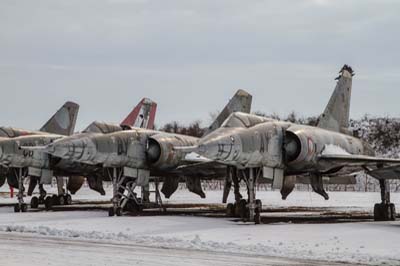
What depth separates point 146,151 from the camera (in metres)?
22.9

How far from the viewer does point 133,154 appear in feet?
72.9

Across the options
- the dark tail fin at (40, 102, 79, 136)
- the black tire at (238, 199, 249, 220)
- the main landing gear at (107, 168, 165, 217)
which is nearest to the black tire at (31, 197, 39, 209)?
the dark tail fin at (40, 102, 79, 136)

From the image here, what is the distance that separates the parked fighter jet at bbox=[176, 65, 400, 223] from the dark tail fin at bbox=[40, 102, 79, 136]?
1203 cm

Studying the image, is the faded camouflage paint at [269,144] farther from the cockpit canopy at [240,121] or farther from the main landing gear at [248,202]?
the main landing gear at [248,202]

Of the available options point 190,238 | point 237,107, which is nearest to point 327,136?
point 237,107

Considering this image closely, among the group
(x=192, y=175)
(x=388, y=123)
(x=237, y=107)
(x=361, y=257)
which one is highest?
(x=388, y=123)

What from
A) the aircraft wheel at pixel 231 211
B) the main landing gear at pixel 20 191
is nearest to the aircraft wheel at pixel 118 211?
the aircraft wheel at pixel 231 211

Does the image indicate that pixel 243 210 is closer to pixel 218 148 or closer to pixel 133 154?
pixel 218 148

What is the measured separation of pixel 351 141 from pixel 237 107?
406 cm

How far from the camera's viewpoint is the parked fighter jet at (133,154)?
20.7m

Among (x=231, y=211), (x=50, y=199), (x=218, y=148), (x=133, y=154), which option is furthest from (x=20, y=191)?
(x=218, y=148)

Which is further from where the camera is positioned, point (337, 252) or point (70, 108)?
point (70, 108)

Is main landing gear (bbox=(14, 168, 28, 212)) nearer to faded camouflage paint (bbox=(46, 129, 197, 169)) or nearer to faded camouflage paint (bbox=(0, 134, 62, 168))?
faded camouflage paint (bbox=(0, 134, 62, 168))

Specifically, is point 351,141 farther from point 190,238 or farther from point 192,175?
point 190,238
